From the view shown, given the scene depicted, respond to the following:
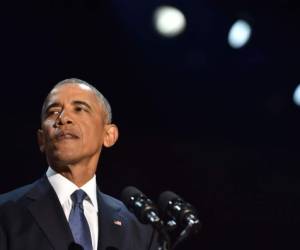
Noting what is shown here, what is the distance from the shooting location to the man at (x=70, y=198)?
2.53 m

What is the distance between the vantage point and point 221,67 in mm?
4953

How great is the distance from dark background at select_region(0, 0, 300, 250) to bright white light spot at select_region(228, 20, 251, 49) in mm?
41

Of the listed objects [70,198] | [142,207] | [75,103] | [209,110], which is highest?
[209,110]

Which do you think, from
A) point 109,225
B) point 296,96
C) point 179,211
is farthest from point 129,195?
point 296,96

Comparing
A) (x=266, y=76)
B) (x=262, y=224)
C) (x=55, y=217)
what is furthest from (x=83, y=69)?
(x=55, y=217)

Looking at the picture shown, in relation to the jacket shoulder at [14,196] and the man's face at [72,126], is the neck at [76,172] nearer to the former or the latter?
the man's face at [72,126]

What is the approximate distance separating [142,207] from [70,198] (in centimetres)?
53

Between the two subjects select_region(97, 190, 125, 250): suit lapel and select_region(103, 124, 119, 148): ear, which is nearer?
select_region(97, 190, 125, 250): suit lapel

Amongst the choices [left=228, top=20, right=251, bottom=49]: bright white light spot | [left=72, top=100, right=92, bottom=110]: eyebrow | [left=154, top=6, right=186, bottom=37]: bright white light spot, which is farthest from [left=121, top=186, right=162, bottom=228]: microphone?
[left=228, top=20, right=251, bottom=49]: bright white light spot

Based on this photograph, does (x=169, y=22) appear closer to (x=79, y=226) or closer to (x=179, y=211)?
(x=79, y=226)

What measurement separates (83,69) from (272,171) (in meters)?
1.69

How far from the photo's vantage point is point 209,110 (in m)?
4.99

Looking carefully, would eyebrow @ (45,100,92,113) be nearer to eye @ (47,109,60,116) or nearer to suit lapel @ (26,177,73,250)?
eye @ (47,109,60,116)

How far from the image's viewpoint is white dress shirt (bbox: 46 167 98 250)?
2691 mm
